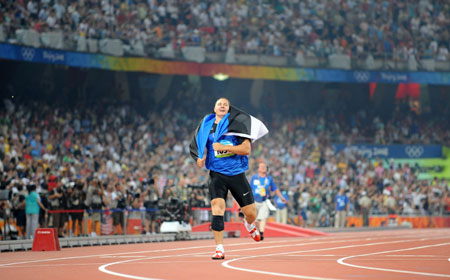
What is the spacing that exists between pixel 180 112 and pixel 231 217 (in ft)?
48.2

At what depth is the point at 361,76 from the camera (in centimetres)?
4562

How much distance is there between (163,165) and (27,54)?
7.45 metres

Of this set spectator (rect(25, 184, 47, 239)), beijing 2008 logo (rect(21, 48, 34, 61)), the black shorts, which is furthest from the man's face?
beijing 2008 logo (rect(21, 48, 34, 61))

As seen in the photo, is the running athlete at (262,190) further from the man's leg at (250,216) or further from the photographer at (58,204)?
the man's leg at (250,216)

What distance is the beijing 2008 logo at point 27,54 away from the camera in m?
32.2

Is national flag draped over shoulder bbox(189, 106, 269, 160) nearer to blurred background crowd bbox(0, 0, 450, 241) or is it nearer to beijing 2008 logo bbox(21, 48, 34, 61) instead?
blurred background crowd bbox(0, 0, 450, 241)

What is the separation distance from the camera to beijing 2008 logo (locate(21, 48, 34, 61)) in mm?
32172

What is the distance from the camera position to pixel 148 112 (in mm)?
41281

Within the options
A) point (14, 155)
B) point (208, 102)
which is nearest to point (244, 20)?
point (208, 102)

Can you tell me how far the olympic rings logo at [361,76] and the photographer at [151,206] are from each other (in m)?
21.4

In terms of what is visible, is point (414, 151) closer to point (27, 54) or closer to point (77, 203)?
point (27, 54)

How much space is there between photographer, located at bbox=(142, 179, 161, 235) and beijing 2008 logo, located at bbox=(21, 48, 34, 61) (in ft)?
29.0

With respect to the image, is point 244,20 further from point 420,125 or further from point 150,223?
point 150,223

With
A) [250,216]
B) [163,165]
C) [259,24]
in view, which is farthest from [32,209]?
[259,24]
